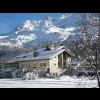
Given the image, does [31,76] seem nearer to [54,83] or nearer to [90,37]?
[54,83]

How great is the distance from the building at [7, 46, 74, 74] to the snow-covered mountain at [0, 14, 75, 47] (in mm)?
193

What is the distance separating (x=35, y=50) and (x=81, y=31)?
0.87 meters

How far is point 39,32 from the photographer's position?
709 cm

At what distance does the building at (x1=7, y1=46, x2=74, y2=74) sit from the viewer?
6.96 metres

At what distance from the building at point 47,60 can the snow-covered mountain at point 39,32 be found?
0.19 metres

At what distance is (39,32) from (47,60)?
0.52m

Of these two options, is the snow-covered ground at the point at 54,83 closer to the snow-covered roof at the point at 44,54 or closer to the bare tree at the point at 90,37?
the bare tree at the point at 90,37

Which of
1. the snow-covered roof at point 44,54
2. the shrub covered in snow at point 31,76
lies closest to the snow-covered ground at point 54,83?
the shrub covered in snow at point 31,76

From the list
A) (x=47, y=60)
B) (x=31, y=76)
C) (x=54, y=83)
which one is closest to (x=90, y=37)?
(x=47, y=60)

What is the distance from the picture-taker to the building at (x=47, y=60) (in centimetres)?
696

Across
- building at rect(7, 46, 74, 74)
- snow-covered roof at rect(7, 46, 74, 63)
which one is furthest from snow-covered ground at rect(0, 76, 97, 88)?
snow-covered roof at rect(7, 46, 74, 63)
